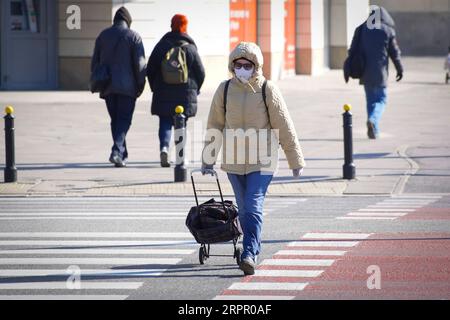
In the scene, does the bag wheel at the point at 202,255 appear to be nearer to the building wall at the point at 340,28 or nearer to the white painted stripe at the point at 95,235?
the white painted stripe at the point at 95,235

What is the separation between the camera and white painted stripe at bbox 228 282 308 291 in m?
9.38

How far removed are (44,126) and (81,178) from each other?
657 cm

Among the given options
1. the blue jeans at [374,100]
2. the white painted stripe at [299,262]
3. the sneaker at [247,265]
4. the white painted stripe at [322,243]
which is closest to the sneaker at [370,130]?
the blue jeans at [374,100]

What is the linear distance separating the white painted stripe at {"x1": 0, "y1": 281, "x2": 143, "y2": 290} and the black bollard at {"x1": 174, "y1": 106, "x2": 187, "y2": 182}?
6.32 meters

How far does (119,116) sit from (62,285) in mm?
8126

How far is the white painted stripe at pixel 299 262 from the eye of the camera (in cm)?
1035

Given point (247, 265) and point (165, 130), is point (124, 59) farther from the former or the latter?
point (247, 265)

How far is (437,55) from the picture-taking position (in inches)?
2435

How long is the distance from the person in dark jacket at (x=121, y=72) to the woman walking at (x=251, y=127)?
7.34m

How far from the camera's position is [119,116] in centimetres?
1755

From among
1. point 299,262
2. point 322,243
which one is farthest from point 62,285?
point 322,243
